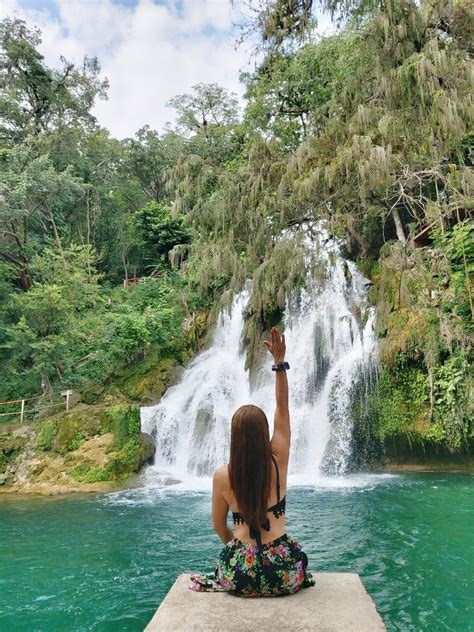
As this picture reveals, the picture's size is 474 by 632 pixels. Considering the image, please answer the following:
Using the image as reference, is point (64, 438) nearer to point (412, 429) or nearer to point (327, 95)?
point (412, 429)

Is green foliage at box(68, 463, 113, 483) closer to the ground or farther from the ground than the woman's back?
closer to the ground

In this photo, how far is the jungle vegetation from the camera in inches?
231

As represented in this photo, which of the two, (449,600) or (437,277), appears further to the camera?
(437,277)

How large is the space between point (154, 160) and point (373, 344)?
20.5 metres

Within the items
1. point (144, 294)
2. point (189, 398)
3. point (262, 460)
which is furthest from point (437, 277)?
point (144, 294)

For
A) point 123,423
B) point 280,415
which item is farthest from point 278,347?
point 123,423

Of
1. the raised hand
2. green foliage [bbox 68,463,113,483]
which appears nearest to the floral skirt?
the raised hand

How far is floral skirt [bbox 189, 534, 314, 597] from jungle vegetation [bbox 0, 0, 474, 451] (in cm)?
452

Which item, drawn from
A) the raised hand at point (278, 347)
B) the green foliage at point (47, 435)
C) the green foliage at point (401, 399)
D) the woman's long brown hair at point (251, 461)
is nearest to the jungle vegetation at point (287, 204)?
the green foliage at point (401, 399)

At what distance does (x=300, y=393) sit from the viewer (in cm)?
1338

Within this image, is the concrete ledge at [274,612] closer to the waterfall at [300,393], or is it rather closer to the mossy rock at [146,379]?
the waterfall at [300,393]

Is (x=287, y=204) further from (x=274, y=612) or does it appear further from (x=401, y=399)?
(x=401, y=399)

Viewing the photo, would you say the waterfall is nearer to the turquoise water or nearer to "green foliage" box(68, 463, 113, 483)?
"green foliage" box(68, 463, 113, 483)

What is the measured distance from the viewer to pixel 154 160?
95.6 ft
